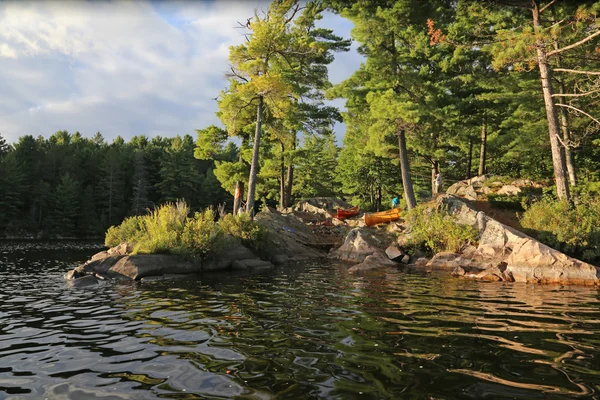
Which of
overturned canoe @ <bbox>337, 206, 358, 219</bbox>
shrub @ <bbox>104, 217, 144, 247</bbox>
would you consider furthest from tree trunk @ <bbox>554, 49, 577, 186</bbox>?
shrub @ <bbox>104, 217, 144, 247</bbox>

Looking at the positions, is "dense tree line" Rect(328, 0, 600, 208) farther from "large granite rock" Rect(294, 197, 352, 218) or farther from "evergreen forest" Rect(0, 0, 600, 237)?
"large granite rock" Rect(294, 197, 352, 218)

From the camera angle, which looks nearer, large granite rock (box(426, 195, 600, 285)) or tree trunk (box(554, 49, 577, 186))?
large granite rock (box(426, 195, 600, 285))

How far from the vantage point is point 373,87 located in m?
20.4

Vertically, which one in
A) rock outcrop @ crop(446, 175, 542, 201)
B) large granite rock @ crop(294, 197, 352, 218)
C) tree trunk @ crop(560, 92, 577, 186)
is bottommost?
large granite rock @ crop(294, 197, 352, 218)

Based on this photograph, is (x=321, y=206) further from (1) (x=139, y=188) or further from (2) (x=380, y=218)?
(1) (x=139, y=188)

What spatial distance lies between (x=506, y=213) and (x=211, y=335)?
17293 millimetres

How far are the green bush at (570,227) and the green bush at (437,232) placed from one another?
2328 mm

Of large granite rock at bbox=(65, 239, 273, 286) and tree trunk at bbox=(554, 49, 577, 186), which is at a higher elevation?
tree trunk at bbox=(554, 49, 577, 186)

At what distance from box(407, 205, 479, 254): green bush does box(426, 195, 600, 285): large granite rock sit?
47 cm

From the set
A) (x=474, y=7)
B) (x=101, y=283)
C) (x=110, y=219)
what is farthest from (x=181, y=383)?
(x=110, y=219)

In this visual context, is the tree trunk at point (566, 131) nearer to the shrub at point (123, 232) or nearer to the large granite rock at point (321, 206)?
the large granite rock at point (321, 206)

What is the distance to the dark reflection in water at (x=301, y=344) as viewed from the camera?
12.0 ft

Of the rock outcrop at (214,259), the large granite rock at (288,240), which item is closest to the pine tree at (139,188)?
the large granite rock at (288,240)

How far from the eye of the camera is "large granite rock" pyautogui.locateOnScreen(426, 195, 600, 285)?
1091 centimetres
